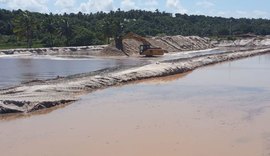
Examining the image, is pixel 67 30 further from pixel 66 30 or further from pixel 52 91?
pixel 52 91

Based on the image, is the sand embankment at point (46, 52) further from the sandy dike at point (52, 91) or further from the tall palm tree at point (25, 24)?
the sandy dike at point (52, 91)

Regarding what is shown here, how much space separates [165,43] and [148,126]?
58.9 meters

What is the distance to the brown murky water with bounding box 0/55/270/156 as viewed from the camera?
11.7m

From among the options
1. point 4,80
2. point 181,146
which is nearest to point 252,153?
point 181,146

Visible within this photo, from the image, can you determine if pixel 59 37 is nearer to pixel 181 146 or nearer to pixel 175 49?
pixel 175 49

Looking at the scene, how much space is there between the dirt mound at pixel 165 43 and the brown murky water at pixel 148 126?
1499 inches

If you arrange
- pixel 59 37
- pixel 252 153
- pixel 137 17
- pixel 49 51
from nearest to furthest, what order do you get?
pixel 252 153
pixel 49 51
pixel 59 37
pixel 137 17

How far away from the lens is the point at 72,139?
12.6m

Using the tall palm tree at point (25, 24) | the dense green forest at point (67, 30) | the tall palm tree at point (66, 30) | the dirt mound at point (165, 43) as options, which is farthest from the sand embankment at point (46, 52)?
the tall palm tree at point (66, 30)

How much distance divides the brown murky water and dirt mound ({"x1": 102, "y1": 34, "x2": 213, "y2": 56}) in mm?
38065

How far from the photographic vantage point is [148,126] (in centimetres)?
1415

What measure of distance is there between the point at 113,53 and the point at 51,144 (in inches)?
1830

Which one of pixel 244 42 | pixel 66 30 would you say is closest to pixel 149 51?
pixel 66 30

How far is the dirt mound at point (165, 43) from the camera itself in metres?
59.9
